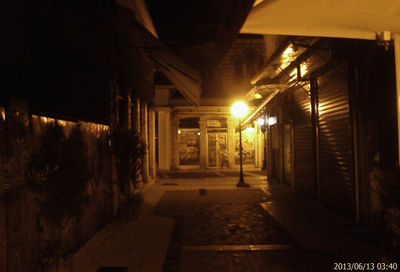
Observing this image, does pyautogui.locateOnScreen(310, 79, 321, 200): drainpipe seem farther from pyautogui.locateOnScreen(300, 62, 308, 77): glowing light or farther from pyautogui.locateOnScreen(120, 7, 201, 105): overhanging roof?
pyautogui.locateOnScreen(120, 7, 201, 105): overhanging roof

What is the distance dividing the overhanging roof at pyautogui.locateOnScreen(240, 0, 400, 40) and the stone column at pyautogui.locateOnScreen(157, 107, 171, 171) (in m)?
15.7

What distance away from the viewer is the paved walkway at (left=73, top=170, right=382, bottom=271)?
4.38m

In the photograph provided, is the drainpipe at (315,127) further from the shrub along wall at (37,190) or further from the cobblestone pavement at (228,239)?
the shrub along wall at (37,190)

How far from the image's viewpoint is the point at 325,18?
3361 mm

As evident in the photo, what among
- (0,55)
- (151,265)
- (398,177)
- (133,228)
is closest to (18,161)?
(0,55)

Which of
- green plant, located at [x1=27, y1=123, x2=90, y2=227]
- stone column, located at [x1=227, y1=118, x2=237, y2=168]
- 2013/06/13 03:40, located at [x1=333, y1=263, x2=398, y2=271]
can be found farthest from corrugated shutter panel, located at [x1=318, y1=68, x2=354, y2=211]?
stone column, located at [x1=227, y1=118, x2=237, y2=168]

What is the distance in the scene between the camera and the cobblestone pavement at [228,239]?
14.2ft

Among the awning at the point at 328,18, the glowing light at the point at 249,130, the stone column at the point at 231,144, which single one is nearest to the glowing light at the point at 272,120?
the stone column at the point at 231,144

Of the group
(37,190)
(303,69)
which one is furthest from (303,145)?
(37,190)

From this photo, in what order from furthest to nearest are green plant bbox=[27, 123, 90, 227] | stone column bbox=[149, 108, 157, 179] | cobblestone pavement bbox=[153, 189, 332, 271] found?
stone column bbox=[149, 108, 157, 179] → cobblestone pavement bbox=[153, 189, 332, 271] → green plant bbox=[27, 123, 90, 227]

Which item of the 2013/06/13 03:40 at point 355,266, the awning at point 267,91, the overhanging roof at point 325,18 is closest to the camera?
the overhanging roof at point 325,18

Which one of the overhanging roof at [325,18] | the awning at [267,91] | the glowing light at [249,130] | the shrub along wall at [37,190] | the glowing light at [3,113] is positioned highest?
the awning at [267,91]

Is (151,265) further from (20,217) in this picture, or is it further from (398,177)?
(398,177)

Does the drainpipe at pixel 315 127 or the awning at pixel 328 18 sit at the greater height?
the awning at pixel 328 18
